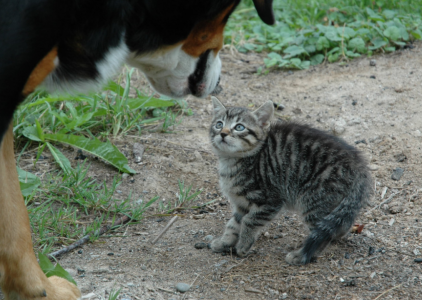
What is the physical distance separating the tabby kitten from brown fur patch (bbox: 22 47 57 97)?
162 centimetres

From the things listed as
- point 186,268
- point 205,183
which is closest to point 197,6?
point 186,268

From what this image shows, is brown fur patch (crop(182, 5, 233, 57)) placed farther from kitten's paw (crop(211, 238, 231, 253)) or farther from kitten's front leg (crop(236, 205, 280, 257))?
kitten's paw (crop(211, 238, 231, 253))

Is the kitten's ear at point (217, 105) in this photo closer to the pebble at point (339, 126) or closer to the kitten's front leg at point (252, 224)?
the kitten's front leg at point (252, 224)

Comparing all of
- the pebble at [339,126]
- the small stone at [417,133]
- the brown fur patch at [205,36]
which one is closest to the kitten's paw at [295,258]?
the brown fur patch at [205,36]

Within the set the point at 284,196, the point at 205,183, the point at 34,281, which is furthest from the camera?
the point at 205,183

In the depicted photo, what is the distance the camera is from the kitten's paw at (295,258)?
11.0 ft

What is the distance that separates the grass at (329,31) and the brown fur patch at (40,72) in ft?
13.4

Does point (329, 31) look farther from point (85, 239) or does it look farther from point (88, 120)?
point (85, 239)

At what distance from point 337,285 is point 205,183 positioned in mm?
1618

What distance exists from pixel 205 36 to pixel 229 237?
146 cm

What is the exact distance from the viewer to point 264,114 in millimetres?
3895

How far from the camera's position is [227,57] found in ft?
22.3

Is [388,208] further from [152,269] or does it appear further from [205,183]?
[152,269]

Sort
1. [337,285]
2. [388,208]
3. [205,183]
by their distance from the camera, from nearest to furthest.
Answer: [337,285] → [388,208] → [205,183]
